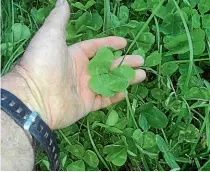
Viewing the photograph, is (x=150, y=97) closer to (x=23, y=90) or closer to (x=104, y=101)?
(x=104, y=101)

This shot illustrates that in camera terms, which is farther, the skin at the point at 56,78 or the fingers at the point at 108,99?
the fingers at the point at 108,99

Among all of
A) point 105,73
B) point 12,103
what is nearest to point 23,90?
point 12,103

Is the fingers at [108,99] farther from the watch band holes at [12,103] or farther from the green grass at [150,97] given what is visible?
the watch band holes at [12,103]

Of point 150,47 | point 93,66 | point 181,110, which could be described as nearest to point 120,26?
point 150,47

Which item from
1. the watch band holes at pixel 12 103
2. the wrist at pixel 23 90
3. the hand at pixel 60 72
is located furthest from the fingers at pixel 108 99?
the watch band holes at pixel 12 103

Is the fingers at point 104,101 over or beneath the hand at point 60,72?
beneath
